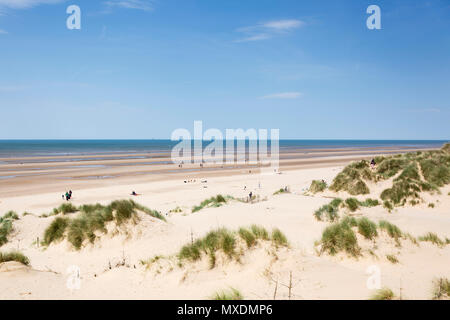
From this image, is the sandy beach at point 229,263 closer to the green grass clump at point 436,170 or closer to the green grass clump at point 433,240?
the green grass clump at point 433,240

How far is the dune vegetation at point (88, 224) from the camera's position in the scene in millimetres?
10250

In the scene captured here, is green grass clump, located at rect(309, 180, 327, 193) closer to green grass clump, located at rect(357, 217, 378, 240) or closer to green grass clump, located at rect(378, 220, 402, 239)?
green grass clump, located at rect(378, 220, 402, 239)

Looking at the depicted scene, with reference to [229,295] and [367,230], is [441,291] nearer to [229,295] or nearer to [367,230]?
[229,295]

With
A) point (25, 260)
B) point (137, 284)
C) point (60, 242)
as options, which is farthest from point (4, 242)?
point (137, 284)

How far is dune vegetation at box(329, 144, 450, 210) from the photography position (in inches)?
655

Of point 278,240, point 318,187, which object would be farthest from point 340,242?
point 318,187

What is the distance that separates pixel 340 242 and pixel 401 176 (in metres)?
12.5

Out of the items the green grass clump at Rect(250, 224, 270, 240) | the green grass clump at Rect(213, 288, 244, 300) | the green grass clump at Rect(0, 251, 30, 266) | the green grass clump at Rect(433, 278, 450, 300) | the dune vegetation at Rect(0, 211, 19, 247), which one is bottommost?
the dune vegetation at Rect(0, 211, 19, 247)

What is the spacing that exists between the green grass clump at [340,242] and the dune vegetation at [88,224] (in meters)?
6.35

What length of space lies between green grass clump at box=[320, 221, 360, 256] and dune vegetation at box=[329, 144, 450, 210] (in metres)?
8.24

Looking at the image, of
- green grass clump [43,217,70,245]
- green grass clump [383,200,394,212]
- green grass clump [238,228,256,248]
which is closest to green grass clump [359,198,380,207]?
green grass clump [383,200,394,212]

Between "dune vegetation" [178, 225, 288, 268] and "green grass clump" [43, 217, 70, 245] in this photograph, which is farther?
"green grass clump" [43, 217, 70, 245]

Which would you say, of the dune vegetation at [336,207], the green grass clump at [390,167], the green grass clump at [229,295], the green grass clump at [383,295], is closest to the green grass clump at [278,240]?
the green grass clump at [229,295]

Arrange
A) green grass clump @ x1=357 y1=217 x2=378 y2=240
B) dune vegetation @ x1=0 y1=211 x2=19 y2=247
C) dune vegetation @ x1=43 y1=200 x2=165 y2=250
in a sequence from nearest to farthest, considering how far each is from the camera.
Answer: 1. green grass clump @ x1=357 y1=217 x2=378 y2=240
2. dune vegetation @ x1=43 y1=200 x2=165 y2=250
3. dune vegetation @ x1=0 y1=211 x2=19 y2=247
